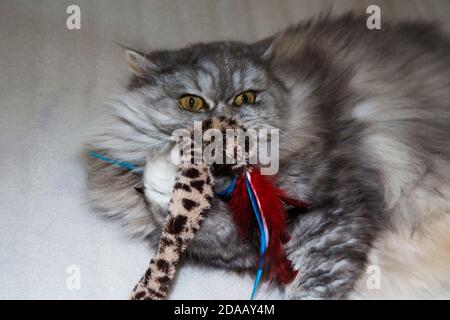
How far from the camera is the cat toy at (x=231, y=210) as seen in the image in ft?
3.87

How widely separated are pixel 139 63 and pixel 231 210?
481mm

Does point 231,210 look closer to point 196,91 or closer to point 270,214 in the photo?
point 270,214

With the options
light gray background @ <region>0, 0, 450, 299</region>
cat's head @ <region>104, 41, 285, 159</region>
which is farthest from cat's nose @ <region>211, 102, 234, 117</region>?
light gray background @ <region>0, 0, 450, 299</region>

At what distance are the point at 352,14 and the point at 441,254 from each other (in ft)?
2.86

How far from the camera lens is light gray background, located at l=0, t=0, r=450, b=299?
131 cm

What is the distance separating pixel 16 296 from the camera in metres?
1.23

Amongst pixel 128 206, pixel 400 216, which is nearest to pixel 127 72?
pixel 128 206

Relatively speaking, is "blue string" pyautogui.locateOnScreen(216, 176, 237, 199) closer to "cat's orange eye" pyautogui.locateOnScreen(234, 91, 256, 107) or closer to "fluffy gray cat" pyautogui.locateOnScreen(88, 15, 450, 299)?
"fluffy gray cat" pyautogui.locateOnScreen(88, 15, 450, 299)

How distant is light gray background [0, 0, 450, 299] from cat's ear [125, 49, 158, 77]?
0.27 metres

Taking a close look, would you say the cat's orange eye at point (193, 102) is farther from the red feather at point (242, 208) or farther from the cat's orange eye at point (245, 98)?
the red feather at point (242, 208)

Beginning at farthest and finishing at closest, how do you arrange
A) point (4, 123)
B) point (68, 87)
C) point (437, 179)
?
point (68, 87) < point (4, 123) < point (437, 179)

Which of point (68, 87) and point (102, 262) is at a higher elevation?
point (68, 87)
